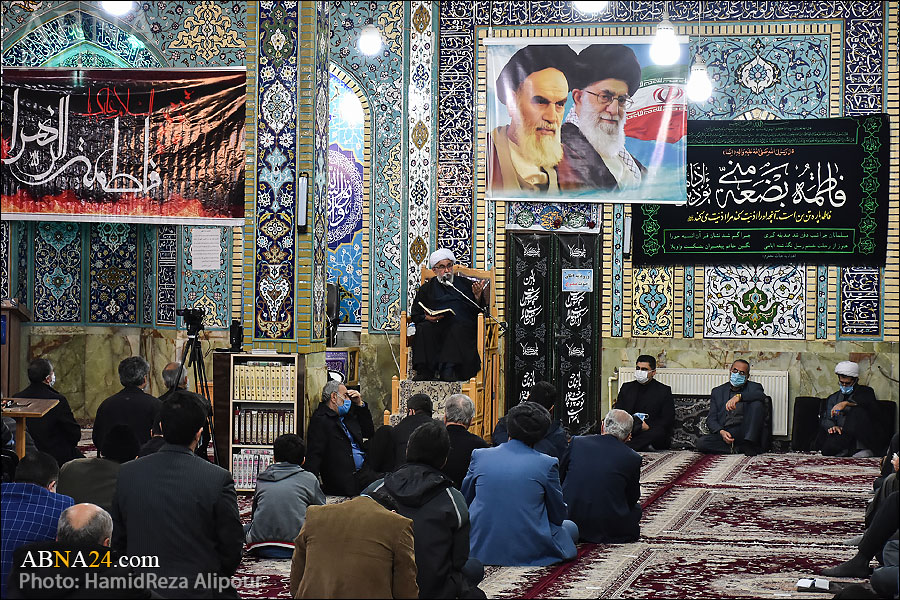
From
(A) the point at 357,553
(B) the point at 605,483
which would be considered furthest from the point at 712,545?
(A) the point at 357,553

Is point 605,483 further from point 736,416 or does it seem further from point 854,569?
point 736,416

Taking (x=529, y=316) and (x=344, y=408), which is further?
(x=529, y=316)

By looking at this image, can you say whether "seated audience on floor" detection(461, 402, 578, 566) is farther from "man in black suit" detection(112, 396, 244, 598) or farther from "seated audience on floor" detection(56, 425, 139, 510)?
"man in black suit" detection(112, 396, 244, 598)

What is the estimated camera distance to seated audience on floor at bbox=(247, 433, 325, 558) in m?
4.86

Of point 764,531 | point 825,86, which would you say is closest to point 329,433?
point 764,531

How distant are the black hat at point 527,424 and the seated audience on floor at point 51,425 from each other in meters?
2.54

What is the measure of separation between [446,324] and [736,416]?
2.68 metres

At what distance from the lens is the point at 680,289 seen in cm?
1004

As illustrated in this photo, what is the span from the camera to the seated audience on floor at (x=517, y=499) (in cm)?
466

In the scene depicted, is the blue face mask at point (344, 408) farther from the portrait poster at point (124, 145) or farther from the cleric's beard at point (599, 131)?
the cleric's beard at point (599, 131)

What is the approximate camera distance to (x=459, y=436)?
5.27 meters

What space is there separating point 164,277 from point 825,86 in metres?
5.84

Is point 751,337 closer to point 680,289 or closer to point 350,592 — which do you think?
point 680,289

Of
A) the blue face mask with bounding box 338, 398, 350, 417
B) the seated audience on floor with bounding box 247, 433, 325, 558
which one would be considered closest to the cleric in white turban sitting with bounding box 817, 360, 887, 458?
the blue face mask with bounding box 338, 398, 350, 417
